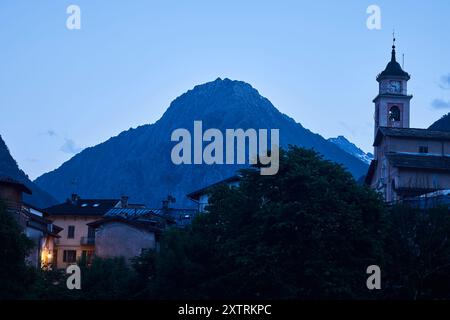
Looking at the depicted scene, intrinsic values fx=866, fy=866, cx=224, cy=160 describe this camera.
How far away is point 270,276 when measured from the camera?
38.1 metres

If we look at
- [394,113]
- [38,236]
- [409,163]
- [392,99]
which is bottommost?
[38,236]

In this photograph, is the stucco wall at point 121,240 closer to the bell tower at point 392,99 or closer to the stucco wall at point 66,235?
the stucco wall at point 66,235

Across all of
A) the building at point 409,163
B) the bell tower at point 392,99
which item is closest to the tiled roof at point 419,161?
the building at point 409,163

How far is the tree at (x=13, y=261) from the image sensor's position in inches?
1470

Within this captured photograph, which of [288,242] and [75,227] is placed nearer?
[288,242]

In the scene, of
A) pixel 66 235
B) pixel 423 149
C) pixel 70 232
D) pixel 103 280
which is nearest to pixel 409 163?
pixel 423 149

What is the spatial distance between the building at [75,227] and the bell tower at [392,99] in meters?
35.1

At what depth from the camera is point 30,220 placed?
230 ft

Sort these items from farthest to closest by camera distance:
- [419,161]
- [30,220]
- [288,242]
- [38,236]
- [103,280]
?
1. [38,236]
2. [419,161]
3. [30,220]
4. [103,280]
5. [288,242]

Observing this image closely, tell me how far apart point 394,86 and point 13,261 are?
221 ft

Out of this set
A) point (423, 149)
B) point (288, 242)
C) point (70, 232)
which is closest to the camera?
point (288, 242)

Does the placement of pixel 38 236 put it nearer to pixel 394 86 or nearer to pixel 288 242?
pixel 288 242
